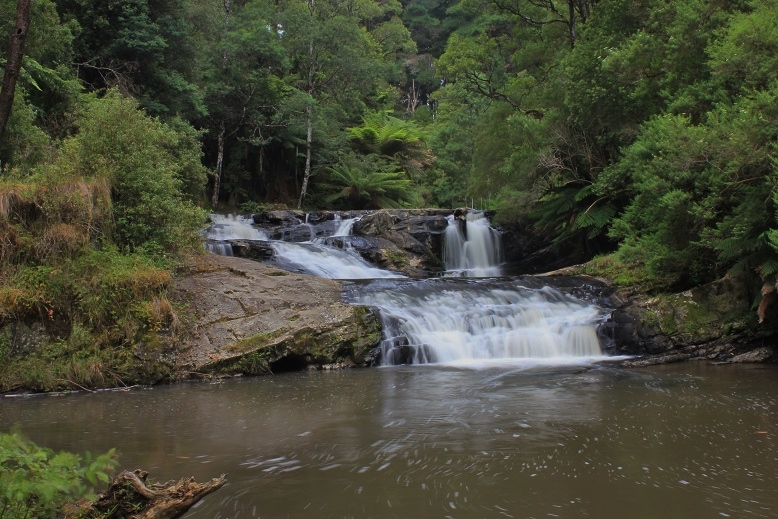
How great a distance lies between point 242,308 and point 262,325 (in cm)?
59

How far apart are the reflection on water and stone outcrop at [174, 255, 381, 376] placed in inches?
26.6

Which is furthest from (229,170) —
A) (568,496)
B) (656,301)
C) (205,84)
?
(568,496)

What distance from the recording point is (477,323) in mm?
11383

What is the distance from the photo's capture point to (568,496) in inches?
161

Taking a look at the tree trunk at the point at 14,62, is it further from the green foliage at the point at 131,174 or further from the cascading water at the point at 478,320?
the cascading water at the point at 478,320

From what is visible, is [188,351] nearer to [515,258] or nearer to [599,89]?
[599,89]

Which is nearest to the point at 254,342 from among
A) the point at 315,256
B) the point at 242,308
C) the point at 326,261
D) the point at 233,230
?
the point at 242,308

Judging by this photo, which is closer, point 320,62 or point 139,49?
point 139,49

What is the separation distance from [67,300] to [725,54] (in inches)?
477

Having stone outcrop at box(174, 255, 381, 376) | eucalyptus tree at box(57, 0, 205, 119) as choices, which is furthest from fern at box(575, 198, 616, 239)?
eucalyptus tree at box(57, 0, 205, 119)

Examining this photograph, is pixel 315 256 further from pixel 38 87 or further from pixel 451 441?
pixel 451 441

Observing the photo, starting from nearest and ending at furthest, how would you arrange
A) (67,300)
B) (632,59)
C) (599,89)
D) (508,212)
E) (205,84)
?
(67,300), (632,59), (599,89), (508,212), (205,84)

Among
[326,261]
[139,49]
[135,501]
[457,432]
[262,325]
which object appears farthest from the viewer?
[139,49]

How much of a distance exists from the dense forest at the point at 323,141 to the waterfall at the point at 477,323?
2184 mm
